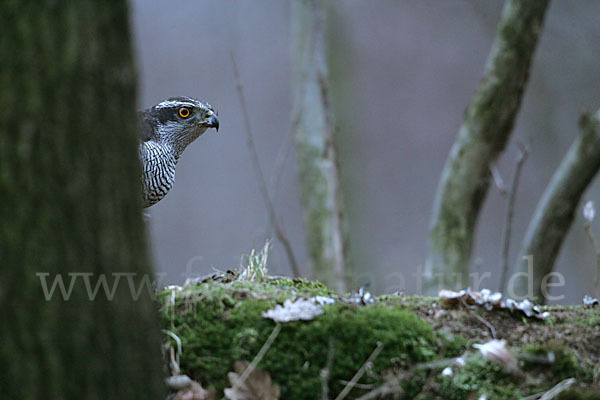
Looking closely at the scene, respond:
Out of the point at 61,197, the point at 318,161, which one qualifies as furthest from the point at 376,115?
the point at 61,197

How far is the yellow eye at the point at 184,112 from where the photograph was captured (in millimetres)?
4672

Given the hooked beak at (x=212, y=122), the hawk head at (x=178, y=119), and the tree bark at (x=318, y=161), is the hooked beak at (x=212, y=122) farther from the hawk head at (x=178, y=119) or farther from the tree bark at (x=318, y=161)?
the tree bark at (x=318, y=161)

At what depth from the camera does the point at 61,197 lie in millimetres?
1393

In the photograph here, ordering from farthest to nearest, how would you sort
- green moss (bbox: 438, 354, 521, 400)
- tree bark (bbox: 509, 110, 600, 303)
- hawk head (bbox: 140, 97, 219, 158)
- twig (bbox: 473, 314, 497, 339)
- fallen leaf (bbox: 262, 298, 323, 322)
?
tree bark (bbox: 509, 110, 600, 303), hawk head (bbox: 140, 97, 219, 158), twig (bbox: 473, 314, 497, 339), fallen leaf (bbox: 262, 298, 323, 322), green moss (bbox: 438, 354, 521, 400)

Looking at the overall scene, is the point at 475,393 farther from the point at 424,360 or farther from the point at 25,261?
the point at 25,261

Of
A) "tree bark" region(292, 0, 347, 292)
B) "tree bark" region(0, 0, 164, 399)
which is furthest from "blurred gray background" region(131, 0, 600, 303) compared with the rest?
"tree bark" region(0, 0, 164, 399)

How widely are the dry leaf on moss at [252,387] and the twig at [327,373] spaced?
150 millimetres

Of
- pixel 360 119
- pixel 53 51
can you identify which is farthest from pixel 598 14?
pixel 53 51

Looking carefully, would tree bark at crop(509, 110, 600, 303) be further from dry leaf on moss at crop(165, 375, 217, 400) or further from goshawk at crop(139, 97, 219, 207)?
dry leaf on moss at crop(165, 375, 217, 400)

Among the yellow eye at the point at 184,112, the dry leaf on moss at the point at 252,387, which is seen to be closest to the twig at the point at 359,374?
the dry leaf on moss at the point at 252,387

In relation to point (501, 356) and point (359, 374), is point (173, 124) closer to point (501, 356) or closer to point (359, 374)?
point (359, 374)

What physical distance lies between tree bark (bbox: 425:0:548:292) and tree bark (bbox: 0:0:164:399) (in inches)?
168

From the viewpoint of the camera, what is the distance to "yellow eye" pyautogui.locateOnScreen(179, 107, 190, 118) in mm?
4672

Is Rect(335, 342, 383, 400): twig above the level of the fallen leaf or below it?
below
